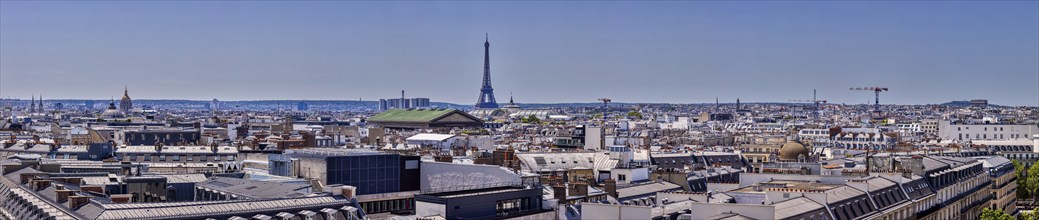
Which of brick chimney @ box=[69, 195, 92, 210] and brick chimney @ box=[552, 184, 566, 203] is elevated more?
brick chimney @ box=[69, 195, 92, 210]

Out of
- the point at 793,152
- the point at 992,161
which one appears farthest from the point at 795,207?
the point at 992,161

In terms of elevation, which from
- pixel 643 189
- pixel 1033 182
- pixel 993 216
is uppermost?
pixel 643 189

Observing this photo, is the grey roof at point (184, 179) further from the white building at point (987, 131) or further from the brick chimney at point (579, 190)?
the white building at point (987, 131)

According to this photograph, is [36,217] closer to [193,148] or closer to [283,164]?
[283,164]

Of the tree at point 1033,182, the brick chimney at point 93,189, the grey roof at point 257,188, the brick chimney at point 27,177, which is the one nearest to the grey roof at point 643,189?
the grey roof at point 257,188

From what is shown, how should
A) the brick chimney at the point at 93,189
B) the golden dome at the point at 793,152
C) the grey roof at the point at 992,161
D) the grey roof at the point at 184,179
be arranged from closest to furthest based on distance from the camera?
the brick chimney at the point at 93,189 → the grey roof at the point at 184,179 → the golden dome at the point at 793,152 → the grey roof at the point at 992,161

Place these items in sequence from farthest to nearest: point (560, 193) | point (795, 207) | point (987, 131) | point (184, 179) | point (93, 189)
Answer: point (987, 131) < point (184, 179) < point (560, 193) < point (93, 189) < point (795, 207)

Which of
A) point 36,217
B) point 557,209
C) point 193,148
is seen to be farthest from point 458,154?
point 36,217

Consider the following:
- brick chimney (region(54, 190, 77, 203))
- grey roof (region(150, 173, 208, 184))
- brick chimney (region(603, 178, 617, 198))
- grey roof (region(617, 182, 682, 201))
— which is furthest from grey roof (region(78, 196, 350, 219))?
grey roof (region(617, 182, 682, 201))

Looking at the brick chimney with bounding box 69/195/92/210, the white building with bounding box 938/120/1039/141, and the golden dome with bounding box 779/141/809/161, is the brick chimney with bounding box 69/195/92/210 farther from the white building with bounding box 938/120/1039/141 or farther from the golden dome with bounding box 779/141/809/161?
the white building with bounding box 938/120/1039/141

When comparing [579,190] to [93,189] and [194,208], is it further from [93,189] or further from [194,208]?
[194,208]
